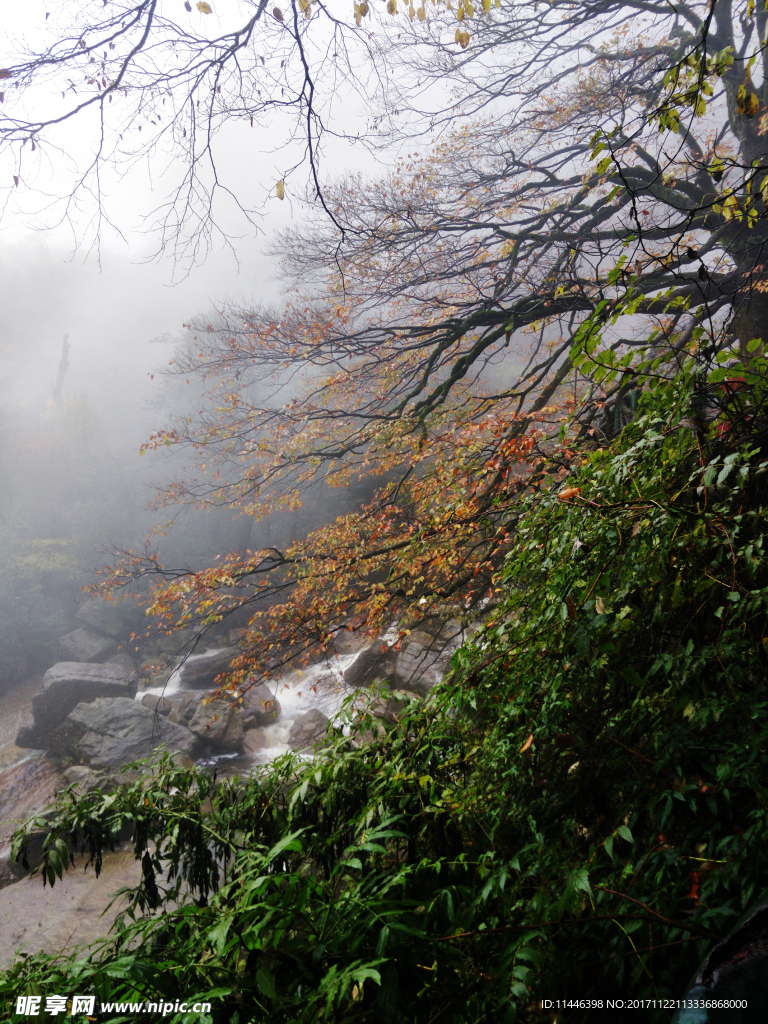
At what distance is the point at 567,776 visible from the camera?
1710 millimetres

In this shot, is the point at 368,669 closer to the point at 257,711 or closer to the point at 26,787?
the point at 257,711

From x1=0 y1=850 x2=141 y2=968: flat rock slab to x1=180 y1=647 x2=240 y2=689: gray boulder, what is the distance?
624cm

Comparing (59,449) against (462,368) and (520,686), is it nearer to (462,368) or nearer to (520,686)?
(462,368)

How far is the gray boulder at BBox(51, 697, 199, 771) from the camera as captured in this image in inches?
374

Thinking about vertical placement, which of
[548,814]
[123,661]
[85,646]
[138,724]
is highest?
[548,814]

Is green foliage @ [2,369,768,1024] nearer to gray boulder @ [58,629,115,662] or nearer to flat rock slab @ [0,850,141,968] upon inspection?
flat rock slab @ [0,850,141,968]

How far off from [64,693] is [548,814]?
13492 mm

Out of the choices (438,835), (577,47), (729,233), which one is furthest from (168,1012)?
(577,47)

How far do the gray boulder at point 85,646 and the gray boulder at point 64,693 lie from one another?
8.30ft

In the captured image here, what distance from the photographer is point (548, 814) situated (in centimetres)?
163

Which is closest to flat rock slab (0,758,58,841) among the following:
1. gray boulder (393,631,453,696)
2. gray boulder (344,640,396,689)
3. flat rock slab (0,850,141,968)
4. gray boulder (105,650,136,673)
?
flat rock slab (0,850,141,968)

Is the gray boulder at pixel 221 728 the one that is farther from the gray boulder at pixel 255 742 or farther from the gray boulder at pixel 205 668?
the gray boulder at pixel 205 668

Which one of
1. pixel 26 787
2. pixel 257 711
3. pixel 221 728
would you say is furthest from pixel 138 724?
pixel 257 711

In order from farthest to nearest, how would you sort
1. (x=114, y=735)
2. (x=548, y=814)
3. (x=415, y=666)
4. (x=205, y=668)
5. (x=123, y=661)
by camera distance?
(x=123, y=661) < (x=205, y=668) < (x=114, y=735) < (x=415, y=666) < (x=548, y=814)
